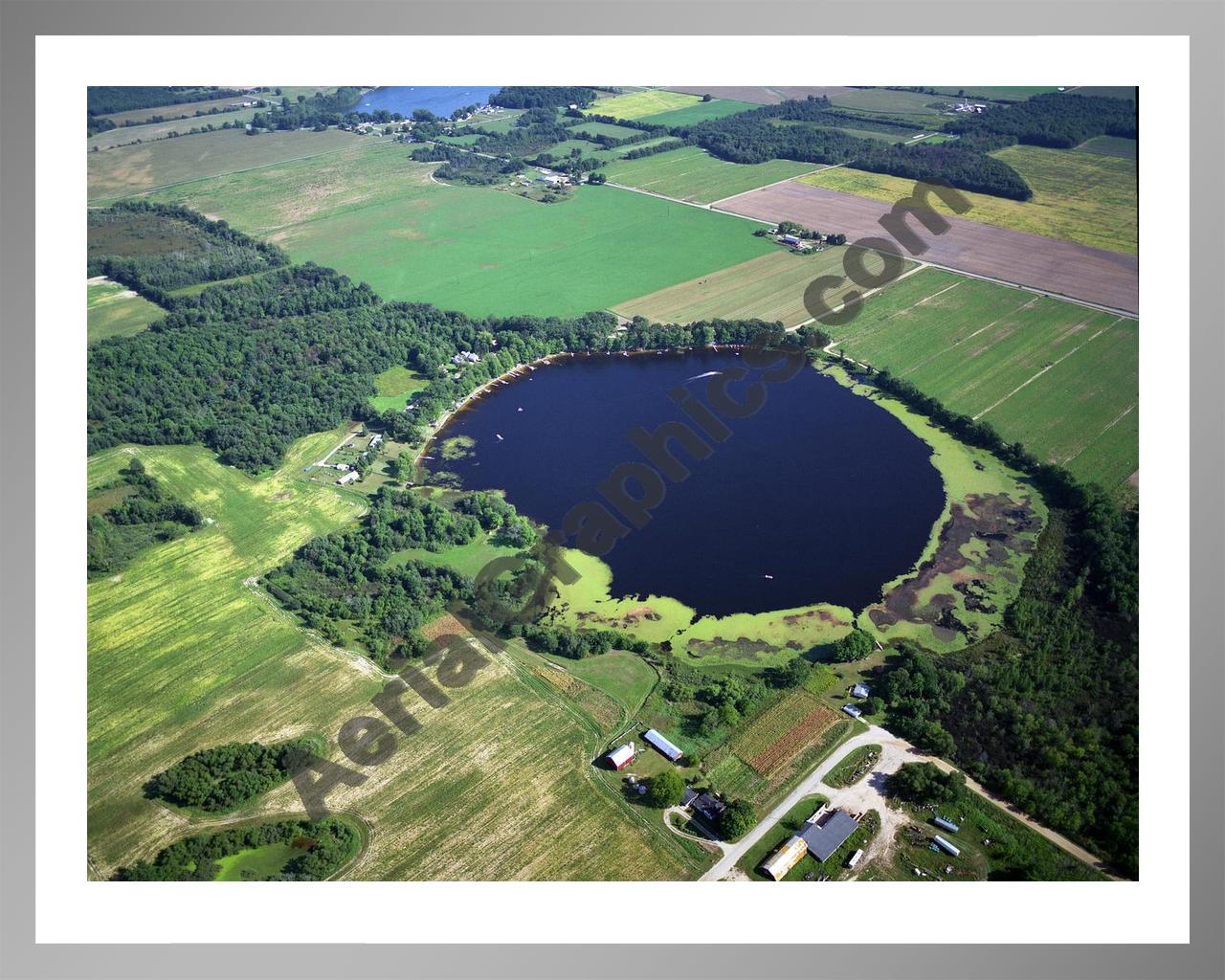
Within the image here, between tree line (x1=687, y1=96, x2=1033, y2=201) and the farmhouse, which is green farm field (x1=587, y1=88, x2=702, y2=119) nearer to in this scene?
tree line (x1=687, y1=96, x2=1033, y2=201)

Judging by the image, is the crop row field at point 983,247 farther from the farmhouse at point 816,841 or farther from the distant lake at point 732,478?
the farmhouse at point 816,841

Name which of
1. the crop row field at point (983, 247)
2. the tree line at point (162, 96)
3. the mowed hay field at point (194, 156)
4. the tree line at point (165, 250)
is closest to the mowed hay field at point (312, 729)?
the tree line at point (165, 250)

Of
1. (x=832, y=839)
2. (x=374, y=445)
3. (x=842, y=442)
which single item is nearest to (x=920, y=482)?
(x=842, y=442)

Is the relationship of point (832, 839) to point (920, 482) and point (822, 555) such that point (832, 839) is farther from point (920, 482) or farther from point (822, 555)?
point (920, 482)

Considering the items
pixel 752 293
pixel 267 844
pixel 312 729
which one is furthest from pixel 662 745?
pixel 752 293

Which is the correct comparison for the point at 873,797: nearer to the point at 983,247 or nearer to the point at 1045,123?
the point at 983,247

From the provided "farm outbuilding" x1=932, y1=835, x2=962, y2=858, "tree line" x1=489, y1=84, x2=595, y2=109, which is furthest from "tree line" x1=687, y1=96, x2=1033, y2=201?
"farm outbuilding" x1=932, y1=835, x2=962, y2=858
